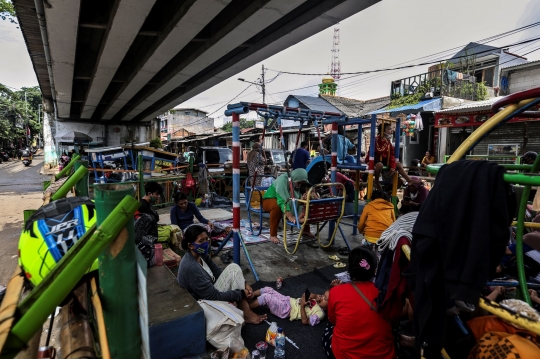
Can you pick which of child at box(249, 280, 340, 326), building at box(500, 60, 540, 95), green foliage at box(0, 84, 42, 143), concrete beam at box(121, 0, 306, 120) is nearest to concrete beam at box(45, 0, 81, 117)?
concrete beam at box(121, 0, 306, 120)

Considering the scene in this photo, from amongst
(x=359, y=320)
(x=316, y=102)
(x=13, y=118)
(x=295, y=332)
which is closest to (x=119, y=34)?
(x=295, y=332)

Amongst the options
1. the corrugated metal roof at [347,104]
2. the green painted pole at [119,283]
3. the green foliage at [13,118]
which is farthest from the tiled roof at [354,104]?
the green foliage at [13,118]

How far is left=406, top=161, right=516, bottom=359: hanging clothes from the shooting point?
1229mm

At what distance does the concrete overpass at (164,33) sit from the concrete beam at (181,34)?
0.05 feet

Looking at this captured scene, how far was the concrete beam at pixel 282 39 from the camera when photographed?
4449 mm

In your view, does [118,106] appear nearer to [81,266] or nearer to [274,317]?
[274,317]

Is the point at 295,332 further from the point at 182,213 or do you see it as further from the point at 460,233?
the point at 182,213

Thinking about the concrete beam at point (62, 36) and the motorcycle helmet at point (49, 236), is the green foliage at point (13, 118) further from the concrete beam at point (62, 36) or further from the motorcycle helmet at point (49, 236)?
the motorcycle helmet at point (49, 236)

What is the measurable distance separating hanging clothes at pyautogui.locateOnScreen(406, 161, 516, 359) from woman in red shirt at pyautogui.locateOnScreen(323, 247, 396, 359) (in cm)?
84

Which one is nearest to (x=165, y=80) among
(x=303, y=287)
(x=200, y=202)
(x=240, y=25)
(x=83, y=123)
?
(x=200, y=202)

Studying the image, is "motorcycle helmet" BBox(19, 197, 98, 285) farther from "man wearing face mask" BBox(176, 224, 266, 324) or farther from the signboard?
the signboard

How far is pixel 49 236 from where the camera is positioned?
1.32 meters

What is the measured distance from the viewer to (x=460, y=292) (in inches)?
50.2

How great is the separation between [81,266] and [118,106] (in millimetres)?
14874
